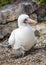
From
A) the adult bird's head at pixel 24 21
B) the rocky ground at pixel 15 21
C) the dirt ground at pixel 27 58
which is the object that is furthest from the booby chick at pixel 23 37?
the rocky ground at pixel 15 21

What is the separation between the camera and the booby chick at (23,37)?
593 cm

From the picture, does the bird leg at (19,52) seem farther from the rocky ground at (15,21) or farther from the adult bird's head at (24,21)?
the adult bird's head at (24,21)

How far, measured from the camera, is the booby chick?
5930 millimetres

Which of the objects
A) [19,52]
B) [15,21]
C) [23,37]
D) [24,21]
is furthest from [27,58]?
[15,21]

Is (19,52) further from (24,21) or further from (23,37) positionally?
(24,21)

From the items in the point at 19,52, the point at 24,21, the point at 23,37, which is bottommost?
the point at 19,52

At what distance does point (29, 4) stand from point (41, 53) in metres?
2.52

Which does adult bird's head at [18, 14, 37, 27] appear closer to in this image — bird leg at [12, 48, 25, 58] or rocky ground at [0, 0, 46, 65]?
bird leg at [12, 48, 25, 58]

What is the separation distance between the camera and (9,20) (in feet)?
26.5

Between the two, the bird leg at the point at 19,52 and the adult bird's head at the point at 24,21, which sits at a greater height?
the adult bird's head at the point at 24,21

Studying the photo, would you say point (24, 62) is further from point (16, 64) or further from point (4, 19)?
point (4, 19)

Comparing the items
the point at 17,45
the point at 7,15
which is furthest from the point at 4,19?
the point at 17,45

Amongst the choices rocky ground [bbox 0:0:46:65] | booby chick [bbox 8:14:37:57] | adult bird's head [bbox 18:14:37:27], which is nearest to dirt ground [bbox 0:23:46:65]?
rocky ground [bbox 0:0:46:65]

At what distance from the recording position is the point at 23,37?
5.91 m
